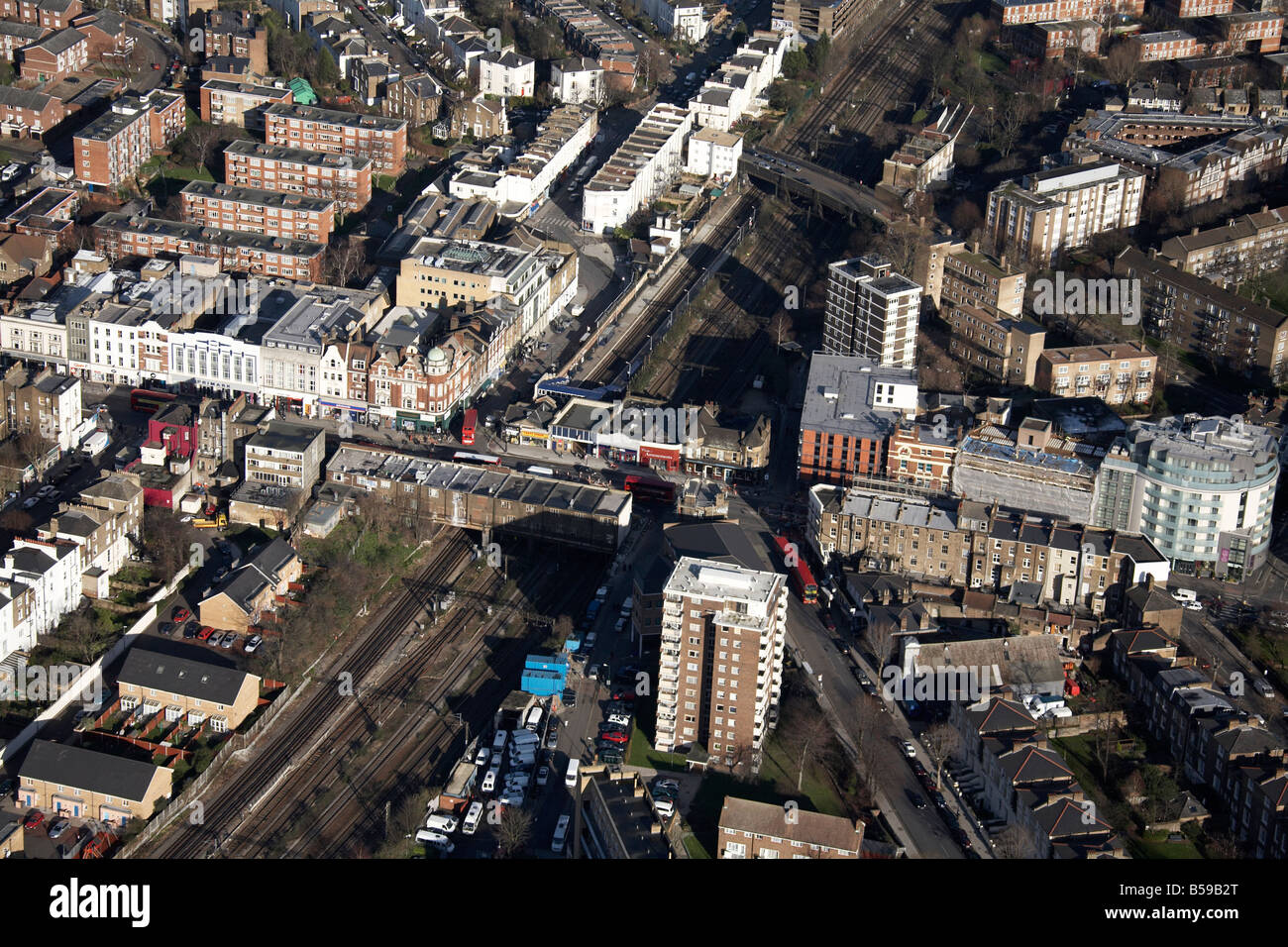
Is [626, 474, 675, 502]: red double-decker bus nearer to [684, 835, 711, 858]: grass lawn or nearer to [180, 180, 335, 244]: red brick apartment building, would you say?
[684, 835, 711, 858]: grass lawn

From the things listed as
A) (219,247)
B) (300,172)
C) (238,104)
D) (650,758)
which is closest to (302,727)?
(650,758)

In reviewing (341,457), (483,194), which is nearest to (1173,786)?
(341,457)

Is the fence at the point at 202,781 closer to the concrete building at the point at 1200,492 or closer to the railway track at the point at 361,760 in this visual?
the railway track at the point at 361,760

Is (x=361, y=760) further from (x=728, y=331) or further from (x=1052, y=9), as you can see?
(x=1052, y=9)

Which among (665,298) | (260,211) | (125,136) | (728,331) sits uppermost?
(125,136)

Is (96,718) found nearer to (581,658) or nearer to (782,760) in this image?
(581,658)

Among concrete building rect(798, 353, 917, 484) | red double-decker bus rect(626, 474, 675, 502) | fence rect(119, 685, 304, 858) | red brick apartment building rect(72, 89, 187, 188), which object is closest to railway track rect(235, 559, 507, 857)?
fence rect(119, 685, 304, 858)
